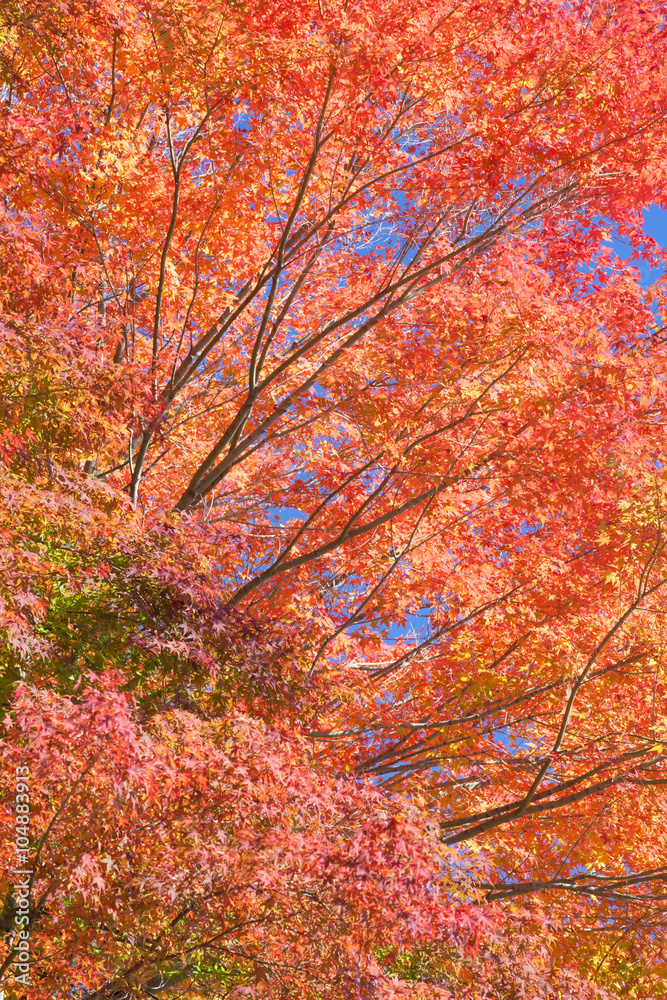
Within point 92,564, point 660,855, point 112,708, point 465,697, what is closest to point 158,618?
point 92,564

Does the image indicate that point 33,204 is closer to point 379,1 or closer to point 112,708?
point 379,1

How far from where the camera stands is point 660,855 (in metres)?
8.59

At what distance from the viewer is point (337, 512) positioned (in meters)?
9.26

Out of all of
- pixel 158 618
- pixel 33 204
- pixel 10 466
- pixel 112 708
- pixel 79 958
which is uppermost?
pixel 33 204

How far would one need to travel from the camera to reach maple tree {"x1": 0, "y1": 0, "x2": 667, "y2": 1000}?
15.2ft

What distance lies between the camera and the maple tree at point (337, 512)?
463cm

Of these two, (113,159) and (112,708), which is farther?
(113,159)

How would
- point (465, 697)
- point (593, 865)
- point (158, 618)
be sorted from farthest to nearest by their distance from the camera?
point (593, 865), point (465, 697), point (158, 618)

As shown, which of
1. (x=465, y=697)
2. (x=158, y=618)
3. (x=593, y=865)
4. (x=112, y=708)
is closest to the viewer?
(x=112, y=708)

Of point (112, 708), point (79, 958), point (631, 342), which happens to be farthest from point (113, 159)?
point (79, 958)

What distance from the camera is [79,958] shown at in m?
5.00

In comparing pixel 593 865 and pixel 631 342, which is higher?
pixel 631 342

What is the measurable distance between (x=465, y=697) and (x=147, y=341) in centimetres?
573

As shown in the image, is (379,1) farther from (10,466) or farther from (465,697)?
(465,697)
